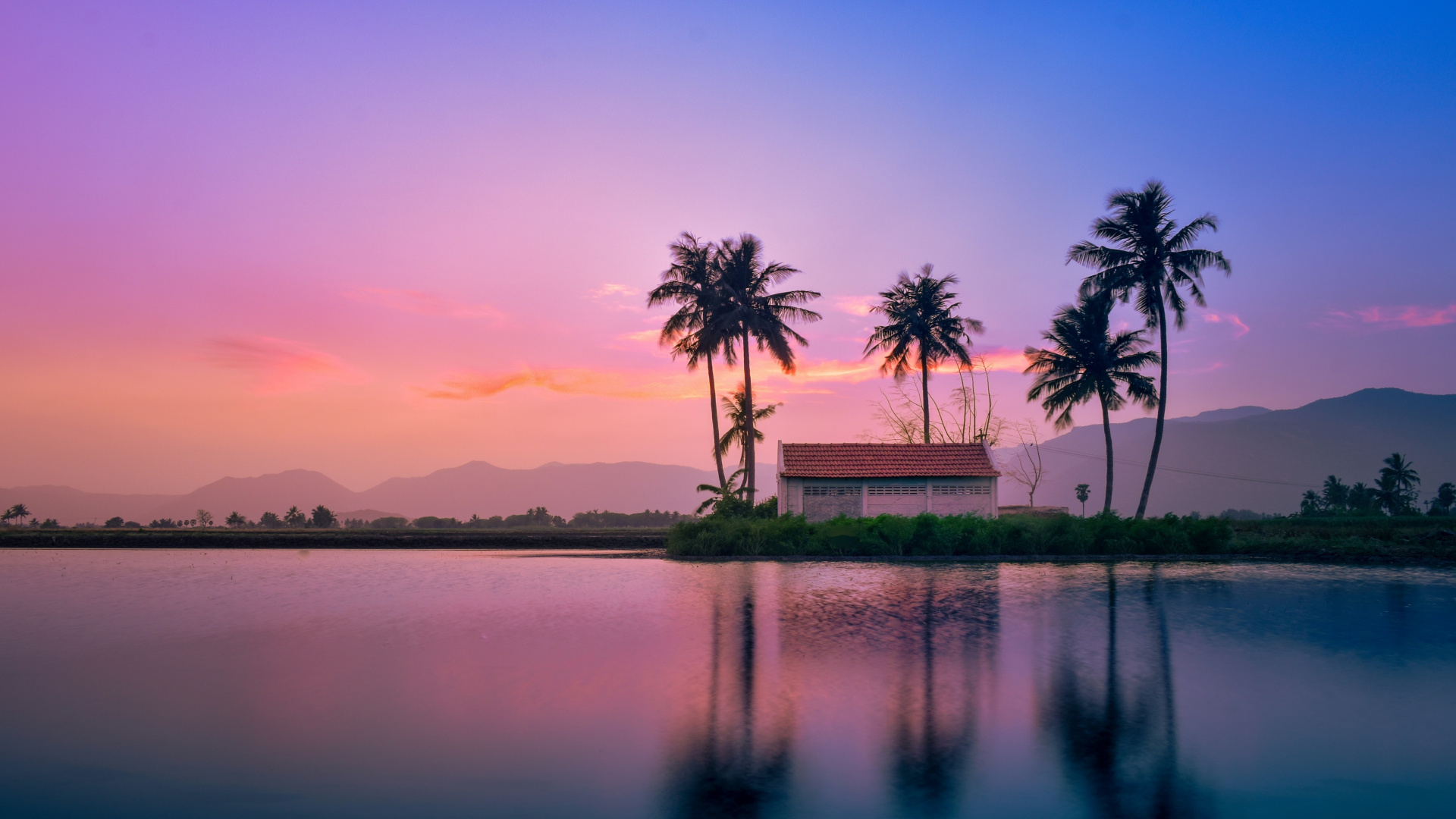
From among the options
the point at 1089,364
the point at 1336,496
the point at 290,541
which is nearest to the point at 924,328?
the point at 1089,364

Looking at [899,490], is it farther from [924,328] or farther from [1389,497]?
[1389,497]

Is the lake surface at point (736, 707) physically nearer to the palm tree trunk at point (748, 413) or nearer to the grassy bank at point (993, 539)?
the grassy bank at point (993, 539)

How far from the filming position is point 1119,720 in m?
7.86

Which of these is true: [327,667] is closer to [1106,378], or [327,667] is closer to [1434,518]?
[1106,378]

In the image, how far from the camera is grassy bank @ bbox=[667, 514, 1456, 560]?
29.0 metres

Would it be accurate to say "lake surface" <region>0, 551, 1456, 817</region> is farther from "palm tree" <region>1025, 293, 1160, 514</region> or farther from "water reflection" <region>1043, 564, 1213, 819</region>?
"palm tree" <region>1025, 293, 1160, 514</region>

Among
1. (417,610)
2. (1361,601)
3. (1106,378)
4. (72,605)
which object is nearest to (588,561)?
(417,610)

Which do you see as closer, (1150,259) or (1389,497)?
(1150,259)

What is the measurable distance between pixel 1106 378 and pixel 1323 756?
137 feet

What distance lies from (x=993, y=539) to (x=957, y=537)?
54.2 inches

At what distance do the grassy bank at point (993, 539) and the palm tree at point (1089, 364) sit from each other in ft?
46.0

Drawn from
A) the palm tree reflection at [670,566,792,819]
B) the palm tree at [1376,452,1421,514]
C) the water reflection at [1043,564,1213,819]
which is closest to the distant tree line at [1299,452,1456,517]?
the palm tree at [1376,452,1421,514]

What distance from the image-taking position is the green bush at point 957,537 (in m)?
29.1

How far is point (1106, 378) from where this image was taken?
147 feet
